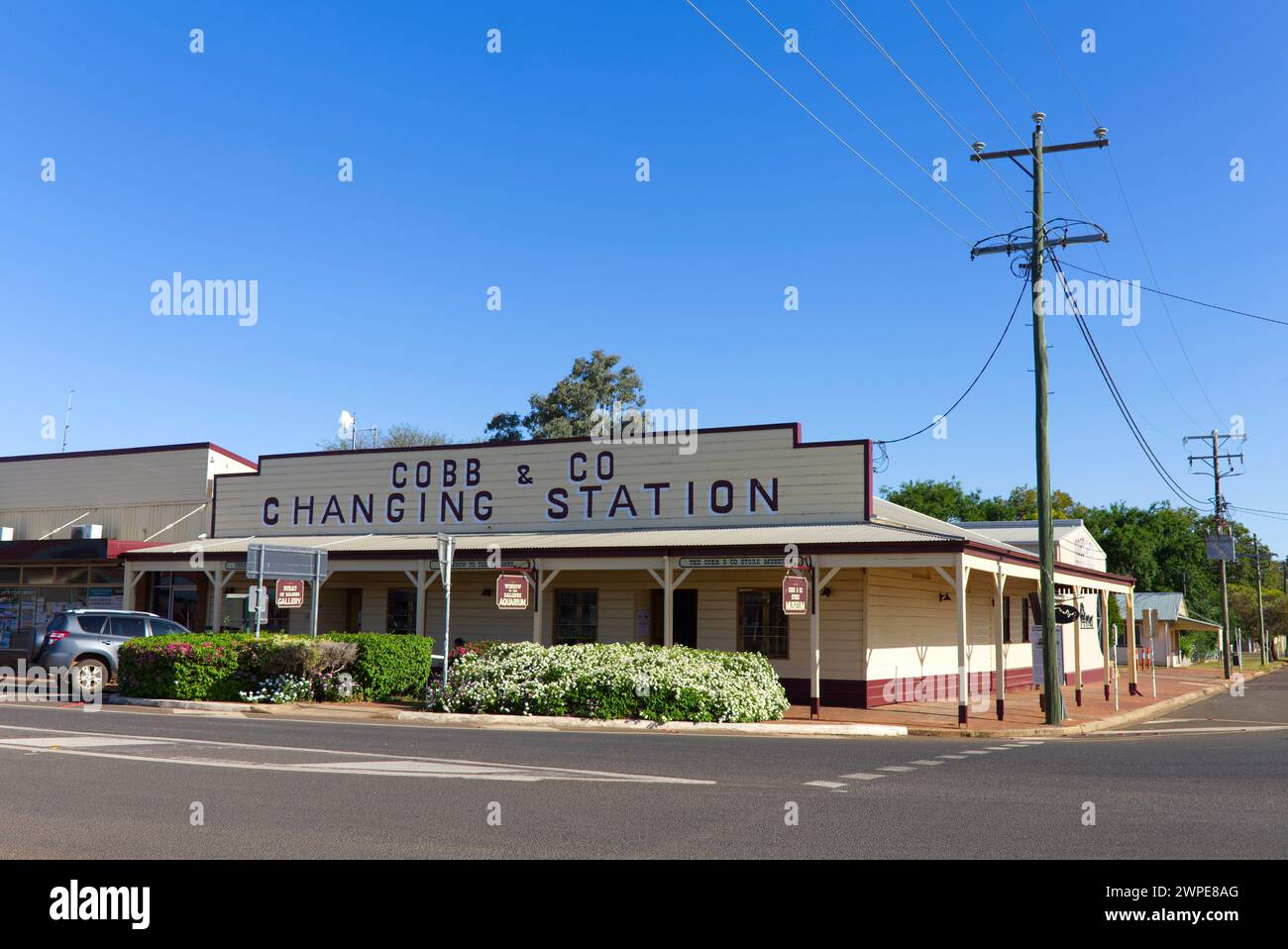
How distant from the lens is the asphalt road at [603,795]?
25.5 ft

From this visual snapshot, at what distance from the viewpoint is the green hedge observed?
2048 cm

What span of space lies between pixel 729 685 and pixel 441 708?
4.98 meters

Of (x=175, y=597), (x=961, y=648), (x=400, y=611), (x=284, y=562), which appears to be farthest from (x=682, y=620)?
(x=175, y=597)

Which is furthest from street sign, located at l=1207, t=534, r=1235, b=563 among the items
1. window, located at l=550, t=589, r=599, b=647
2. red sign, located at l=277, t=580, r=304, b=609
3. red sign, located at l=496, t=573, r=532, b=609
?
red sign, located at l=277, t=580, r=304, b=609

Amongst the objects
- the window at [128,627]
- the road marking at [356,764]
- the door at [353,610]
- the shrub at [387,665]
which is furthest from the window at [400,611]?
the road marking at [356,764]

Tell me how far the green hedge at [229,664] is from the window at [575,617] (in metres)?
5.22

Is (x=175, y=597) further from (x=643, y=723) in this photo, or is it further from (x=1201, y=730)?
(x=1201, y=730)

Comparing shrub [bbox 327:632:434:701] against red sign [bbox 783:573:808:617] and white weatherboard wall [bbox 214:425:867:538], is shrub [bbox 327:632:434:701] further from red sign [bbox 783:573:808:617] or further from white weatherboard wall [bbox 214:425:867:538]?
red sign [bbox 783:573:808:617]

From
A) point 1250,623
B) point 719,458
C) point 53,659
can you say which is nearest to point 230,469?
point 53,659

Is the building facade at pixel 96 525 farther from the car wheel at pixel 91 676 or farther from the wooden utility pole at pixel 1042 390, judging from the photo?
the wooden utility pole at pixel 1042 390

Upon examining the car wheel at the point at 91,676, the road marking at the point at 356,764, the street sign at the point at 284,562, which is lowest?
the road marking at the point at 356,764

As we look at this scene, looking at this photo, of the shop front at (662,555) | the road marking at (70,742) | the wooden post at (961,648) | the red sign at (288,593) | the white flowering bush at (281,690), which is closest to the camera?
the road marking at (70,742)
